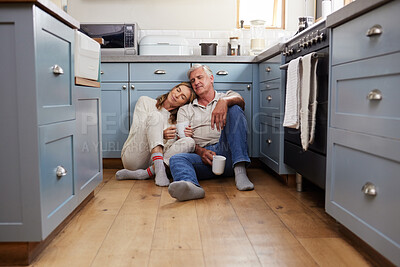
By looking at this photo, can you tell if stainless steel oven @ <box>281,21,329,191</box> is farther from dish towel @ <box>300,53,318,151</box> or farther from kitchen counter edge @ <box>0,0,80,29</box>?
kitchen counter edge @ <box>0,0,80,29</box>

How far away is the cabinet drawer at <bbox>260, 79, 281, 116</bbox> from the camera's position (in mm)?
2814

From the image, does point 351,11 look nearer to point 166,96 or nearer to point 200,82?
point 200,82

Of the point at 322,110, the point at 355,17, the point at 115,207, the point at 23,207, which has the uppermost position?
the point at 355,17

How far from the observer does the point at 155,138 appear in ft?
9.82

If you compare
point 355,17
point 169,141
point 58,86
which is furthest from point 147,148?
point 355,17

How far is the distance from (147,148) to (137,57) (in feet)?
2.69

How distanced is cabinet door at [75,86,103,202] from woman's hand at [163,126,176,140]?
2.46ft

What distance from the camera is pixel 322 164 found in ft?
6.72

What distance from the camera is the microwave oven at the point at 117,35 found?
11.6ft

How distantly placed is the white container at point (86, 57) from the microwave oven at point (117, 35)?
121 centimetres

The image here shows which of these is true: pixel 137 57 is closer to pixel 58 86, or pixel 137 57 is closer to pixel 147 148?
pixel 147 148

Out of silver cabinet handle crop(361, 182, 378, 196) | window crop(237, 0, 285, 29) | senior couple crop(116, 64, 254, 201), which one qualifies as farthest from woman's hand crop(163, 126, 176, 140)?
silver cabinet handle crop(361, 182, 378, 196)

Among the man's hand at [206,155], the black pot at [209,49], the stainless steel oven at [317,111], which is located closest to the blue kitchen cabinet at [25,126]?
the stainless steel oven at [317,111]

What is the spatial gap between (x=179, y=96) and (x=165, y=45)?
0.58 meters
